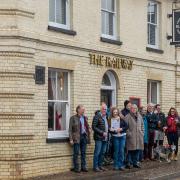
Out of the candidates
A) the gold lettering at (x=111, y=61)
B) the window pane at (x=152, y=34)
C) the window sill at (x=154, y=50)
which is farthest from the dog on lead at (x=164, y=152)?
the window pane at (x=152, y=34)

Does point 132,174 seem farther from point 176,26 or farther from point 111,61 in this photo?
point 176,26

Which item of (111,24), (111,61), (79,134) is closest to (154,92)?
(111,61)

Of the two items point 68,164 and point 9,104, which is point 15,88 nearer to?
point 9,104

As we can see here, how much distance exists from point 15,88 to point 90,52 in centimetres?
364

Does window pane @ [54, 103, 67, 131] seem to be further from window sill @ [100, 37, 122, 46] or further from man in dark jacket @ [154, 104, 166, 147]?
man in dark jacket @ [154, 104, 166, 147]

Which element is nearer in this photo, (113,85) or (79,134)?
(79,134)

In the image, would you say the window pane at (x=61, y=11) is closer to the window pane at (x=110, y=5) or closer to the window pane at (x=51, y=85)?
the window pane at (x=51, y=85)

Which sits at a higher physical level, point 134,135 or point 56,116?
point 56,116

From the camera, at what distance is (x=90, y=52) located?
1745 cm

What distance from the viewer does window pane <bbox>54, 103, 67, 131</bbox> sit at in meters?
16.5

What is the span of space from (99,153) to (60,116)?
1549 mm

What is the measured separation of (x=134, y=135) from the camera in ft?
57.1

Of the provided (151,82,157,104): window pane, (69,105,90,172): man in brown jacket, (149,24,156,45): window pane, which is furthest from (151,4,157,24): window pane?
(69,105,90,172): man in brown jacket

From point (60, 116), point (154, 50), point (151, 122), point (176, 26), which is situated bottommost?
point (151, 122)
